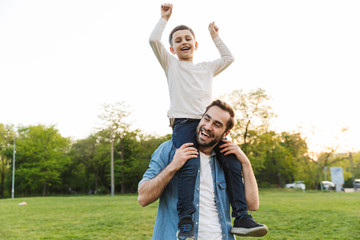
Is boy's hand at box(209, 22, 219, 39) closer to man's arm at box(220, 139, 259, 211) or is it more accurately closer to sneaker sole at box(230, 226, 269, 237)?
man's arm at box(220, 139, 259, 211)

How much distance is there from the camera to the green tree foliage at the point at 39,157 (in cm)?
4838

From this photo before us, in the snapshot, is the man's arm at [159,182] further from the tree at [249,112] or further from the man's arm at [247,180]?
the tree at [249,112]

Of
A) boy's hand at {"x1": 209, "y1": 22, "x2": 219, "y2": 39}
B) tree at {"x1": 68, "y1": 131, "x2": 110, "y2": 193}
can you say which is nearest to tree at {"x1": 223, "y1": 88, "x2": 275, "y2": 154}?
tree at {"x1": 68, "y1": 131, "x2": 110, "y2": 193}

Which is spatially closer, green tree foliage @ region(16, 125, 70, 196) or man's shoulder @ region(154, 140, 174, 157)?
man's shoulder @ region(154, 140, 174, 157)

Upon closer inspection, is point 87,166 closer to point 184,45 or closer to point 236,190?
point 184,45

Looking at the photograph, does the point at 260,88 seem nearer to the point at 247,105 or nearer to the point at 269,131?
the point at 247,105

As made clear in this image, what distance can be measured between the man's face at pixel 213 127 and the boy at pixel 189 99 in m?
0.13

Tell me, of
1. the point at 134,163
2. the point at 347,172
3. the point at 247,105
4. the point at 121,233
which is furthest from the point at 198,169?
the point at 347,172

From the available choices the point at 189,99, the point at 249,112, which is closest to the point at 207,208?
the point at 189,99

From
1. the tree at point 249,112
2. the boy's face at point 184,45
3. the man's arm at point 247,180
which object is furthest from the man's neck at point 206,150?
the tree at point 249,112

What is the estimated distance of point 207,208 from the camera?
88.4 inches

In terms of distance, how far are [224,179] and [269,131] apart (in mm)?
38365

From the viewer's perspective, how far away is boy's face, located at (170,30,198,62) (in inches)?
106

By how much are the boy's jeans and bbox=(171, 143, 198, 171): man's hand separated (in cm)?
8
